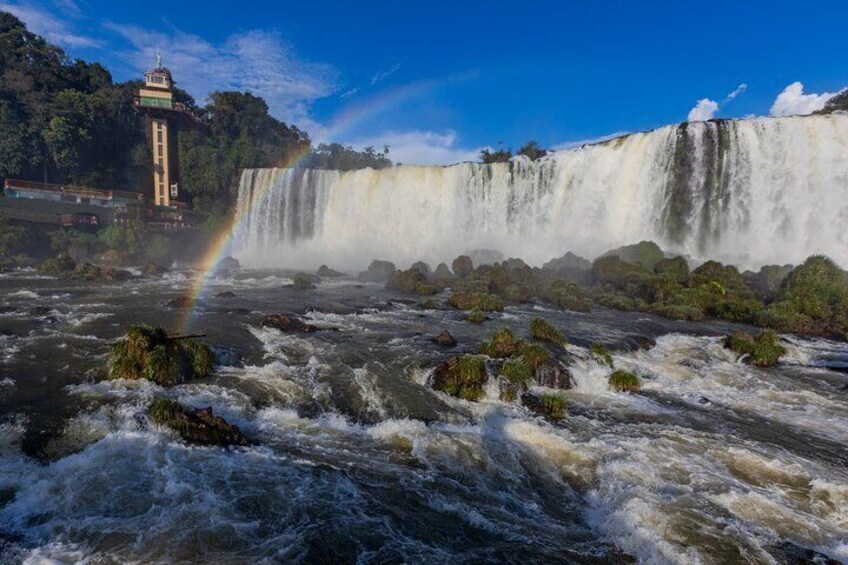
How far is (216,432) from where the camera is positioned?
25.7 feet

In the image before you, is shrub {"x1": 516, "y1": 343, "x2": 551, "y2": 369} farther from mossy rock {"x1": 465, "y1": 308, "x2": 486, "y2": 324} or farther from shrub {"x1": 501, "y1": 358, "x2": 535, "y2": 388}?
mossy rock {"x1": 465, "y1": 308, "x2": 486, "y2": 324}

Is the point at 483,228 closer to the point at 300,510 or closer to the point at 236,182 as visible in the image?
the point at 236,182

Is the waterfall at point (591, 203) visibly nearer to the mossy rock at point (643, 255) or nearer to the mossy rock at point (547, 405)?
the mossy rock at point (643, 255)

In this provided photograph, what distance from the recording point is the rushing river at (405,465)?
18.9 ft

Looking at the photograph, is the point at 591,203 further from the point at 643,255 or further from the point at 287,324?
the point at 287,324

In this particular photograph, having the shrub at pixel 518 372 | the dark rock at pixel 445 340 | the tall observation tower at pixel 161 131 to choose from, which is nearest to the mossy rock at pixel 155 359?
the dark rock at pixel 445 340

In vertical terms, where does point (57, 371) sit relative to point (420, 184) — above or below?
below

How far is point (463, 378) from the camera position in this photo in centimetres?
1084

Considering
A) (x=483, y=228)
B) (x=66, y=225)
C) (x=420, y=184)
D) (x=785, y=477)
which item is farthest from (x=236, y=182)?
(x=785, y=477)

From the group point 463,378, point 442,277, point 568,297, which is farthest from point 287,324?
point 442,277

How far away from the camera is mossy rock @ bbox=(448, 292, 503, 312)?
68.6 ft

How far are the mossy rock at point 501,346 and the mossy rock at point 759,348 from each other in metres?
7.19

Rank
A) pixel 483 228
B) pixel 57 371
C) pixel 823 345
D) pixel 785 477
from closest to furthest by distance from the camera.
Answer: pixel 785 477 < pixel 57 371 < pixel 823 345 < pixel 483 228

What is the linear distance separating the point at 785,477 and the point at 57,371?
45.6 ft
